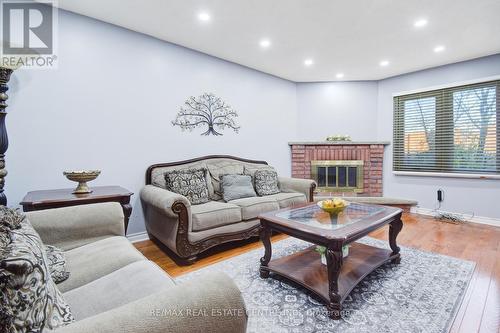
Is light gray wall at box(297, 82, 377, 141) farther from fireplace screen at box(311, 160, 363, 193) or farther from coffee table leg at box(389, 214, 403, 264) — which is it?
coffee table leg at box(389, 214, 403, 264)

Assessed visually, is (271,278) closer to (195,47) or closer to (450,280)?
(450,280)

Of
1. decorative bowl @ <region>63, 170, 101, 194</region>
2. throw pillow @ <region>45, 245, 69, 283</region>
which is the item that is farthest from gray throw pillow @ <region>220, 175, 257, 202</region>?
throw pillow @ <region>45, 245, 69, 283</region>

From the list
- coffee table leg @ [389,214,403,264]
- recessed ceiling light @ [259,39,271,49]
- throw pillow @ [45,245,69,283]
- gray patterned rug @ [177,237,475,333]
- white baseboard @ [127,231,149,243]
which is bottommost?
gray patterned rug @ [177,237,475,333]

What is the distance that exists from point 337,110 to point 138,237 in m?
4.04

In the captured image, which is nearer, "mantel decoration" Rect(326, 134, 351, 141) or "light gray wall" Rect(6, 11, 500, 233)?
"light gray wall" Rect(6, 11, 500, 233)

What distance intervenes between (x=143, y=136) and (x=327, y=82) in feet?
11.7

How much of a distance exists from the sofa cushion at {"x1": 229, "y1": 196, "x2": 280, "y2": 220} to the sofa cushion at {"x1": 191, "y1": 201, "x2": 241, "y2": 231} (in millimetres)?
84

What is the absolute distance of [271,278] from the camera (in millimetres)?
2043

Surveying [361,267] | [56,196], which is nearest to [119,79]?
[56,196]

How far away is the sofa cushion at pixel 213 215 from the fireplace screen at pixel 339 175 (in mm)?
2397

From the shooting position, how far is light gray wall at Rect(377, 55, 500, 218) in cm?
358

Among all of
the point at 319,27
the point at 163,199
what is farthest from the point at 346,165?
the point at 163,199

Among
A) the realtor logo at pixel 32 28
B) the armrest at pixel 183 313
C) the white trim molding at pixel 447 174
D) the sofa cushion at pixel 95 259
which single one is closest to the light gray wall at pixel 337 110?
the white trim molding at pixel 447 174

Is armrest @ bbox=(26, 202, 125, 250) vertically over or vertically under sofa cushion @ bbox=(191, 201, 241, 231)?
over
